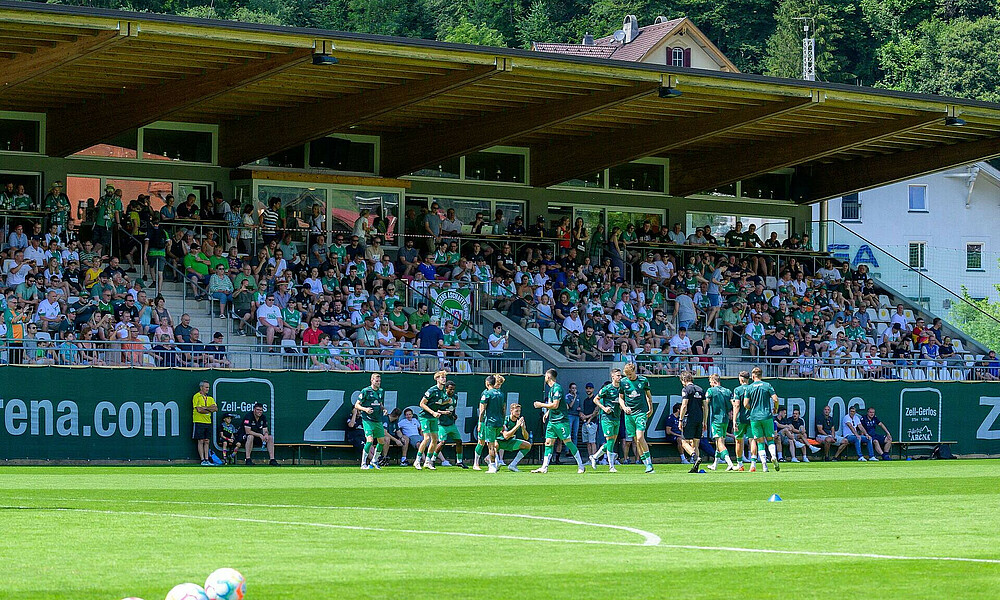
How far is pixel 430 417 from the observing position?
26.3m

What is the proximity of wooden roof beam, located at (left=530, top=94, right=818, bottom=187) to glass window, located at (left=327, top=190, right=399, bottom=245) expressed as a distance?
476 cm

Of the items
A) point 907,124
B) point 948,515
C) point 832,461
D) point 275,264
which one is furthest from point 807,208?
point 948,515

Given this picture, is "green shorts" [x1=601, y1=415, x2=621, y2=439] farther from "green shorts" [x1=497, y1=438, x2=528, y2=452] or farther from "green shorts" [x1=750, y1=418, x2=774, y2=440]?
"green shorts" [x1=750, y1=418, x2=774, y2=440]

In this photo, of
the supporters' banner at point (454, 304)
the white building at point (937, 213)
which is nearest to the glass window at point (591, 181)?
the supporters' banner at point (454, 304)

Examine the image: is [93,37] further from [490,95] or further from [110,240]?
[490,95]

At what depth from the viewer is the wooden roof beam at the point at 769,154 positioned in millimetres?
38000

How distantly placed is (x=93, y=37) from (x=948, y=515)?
17603mm

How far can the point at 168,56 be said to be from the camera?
28.7m

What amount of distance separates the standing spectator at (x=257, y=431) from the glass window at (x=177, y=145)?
1080cm

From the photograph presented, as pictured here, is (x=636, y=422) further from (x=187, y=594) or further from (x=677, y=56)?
(x=677, y=56)

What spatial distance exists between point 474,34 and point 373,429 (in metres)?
56.5

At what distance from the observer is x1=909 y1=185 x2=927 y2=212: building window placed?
7300 cm

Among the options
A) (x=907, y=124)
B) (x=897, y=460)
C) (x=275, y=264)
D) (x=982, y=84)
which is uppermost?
(x=982, y=84)

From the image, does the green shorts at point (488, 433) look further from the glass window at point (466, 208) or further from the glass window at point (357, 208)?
the glass window at point (466, 208)
